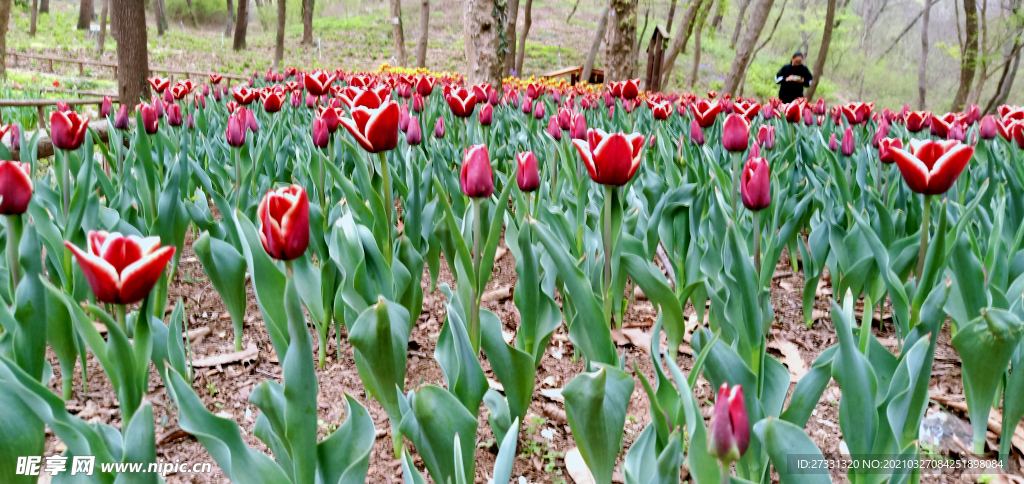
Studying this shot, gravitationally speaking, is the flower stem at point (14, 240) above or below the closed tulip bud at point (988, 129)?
below

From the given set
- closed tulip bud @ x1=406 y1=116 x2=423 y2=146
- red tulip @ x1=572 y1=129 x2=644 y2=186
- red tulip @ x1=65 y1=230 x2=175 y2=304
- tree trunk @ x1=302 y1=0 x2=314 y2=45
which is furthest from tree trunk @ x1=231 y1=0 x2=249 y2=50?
red tulip @ x1=65 y1=230 x2=175 y2=304

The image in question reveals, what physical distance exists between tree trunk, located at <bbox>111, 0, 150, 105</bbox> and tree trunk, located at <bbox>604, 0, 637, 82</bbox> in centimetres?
660

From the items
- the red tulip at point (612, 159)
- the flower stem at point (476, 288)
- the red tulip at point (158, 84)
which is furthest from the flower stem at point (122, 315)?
the red tulip at point (158, 84)

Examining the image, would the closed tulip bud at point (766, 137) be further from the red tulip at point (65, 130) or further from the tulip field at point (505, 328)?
the red tulip at point (65, 130)

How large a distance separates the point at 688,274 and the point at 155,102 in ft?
8.52

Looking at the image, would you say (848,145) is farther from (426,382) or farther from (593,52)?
(593,52)

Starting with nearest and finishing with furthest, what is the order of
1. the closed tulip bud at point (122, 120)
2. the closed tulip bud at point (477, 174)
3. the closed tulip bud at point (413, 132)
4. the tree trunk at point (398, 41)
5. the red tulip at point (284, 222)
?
1. the red tulip at point (284, 222)
2. the closed tulip bud at point (477, 174)
3. the closed tulip bud at point (413, 132)
4. the closed tulip bud at point (122, 120)
5. the tree trunk at point (398, 41)

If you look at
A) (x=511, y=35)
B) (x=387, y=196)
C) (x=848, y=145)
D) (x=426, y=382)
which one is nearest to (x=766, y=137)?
(x=848, y=145)

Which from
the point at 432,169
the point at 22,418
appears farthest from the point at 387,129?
the point at 22,418

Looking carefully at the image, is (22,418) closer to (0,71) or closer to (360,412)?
(360,412)

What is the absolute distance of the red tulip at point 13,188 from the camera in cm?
126

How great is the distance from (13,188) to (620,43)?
10.2 m

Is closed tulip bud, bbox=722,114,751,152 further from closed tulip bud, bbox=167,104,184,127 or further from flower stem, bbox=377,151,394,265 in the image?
closed tulip bud, bbox=167,104,184,127

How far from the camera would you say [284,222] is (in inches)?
40.9
